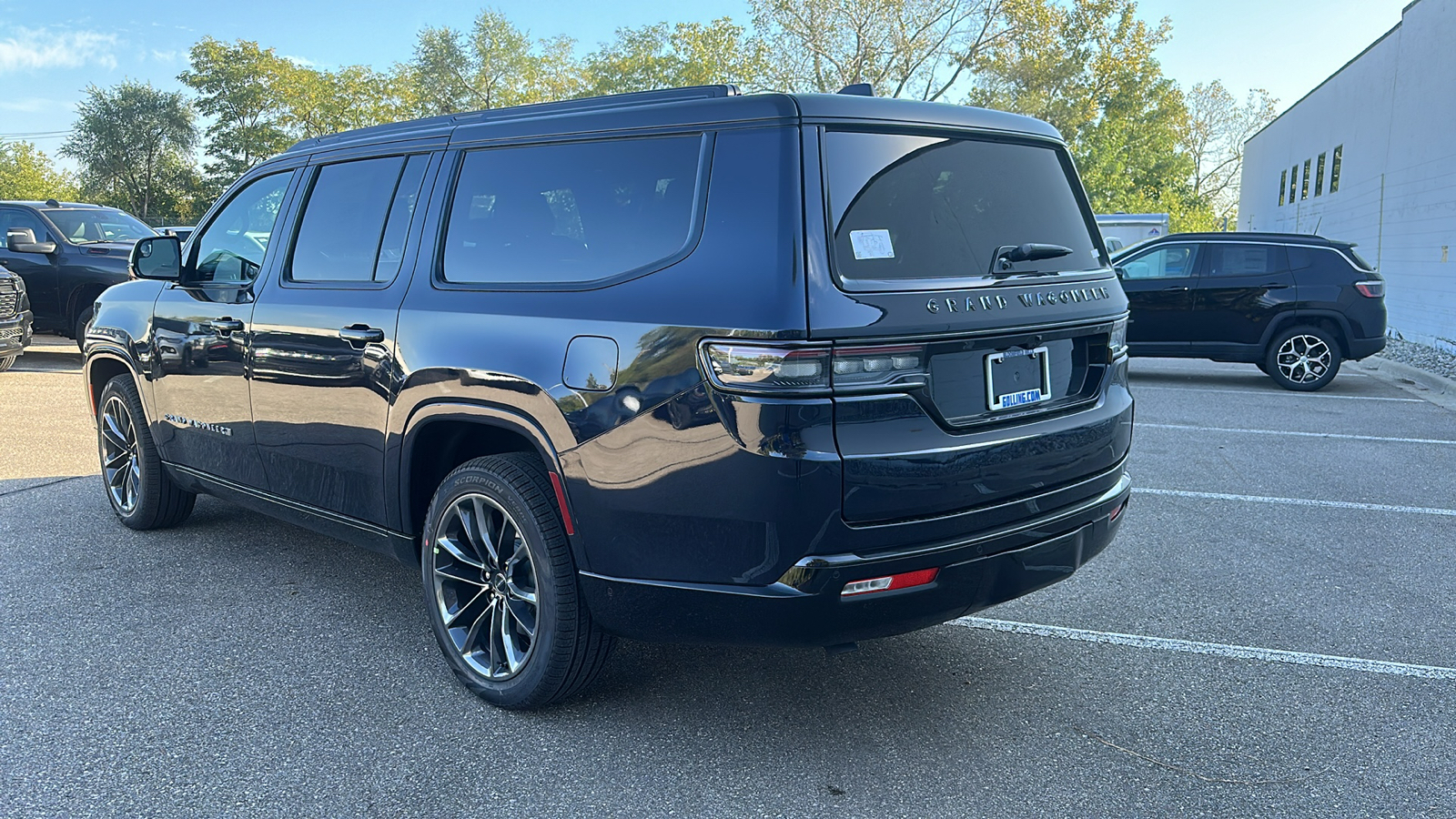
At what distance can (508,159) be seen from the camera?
11.5ft

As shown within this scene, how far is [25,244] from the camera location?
1159cm

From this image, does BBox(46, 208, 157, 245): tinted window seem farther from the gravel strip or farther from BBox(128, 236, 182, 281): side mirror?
the gravel strip

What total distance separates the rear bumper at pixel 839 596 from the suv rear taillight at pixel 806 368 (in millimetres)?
439

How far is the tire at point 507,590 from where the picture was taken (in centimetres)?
313

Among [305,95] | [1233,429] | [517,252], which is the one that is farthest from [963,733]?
[305,95]

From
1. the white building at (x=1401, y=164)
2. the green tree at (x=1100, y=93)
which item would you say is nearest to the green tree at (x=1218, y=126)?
the green tree at (x=1100, y=93)

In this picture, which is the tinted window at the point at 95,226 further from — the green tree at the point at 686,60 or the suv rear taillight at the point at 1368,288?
the green tree at the point at 686,60

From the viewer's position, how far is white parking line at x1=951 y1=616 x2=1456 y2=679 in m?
3.76

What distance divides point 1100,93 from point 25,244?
46319 millimetres

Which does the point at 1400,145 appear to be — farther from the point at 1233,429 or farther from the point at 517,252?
the point at 517,252

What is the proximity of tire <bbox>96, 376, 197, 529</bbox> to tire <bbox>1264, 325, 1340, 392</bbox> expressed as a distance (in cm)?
1088

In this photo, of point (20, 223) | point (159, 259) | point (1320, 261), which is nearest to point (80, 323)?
point (20, 223)

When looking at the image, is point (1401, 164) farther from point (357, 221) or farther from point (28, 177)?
point (28, 177)

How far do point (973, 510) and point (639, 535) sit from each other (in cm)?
90
